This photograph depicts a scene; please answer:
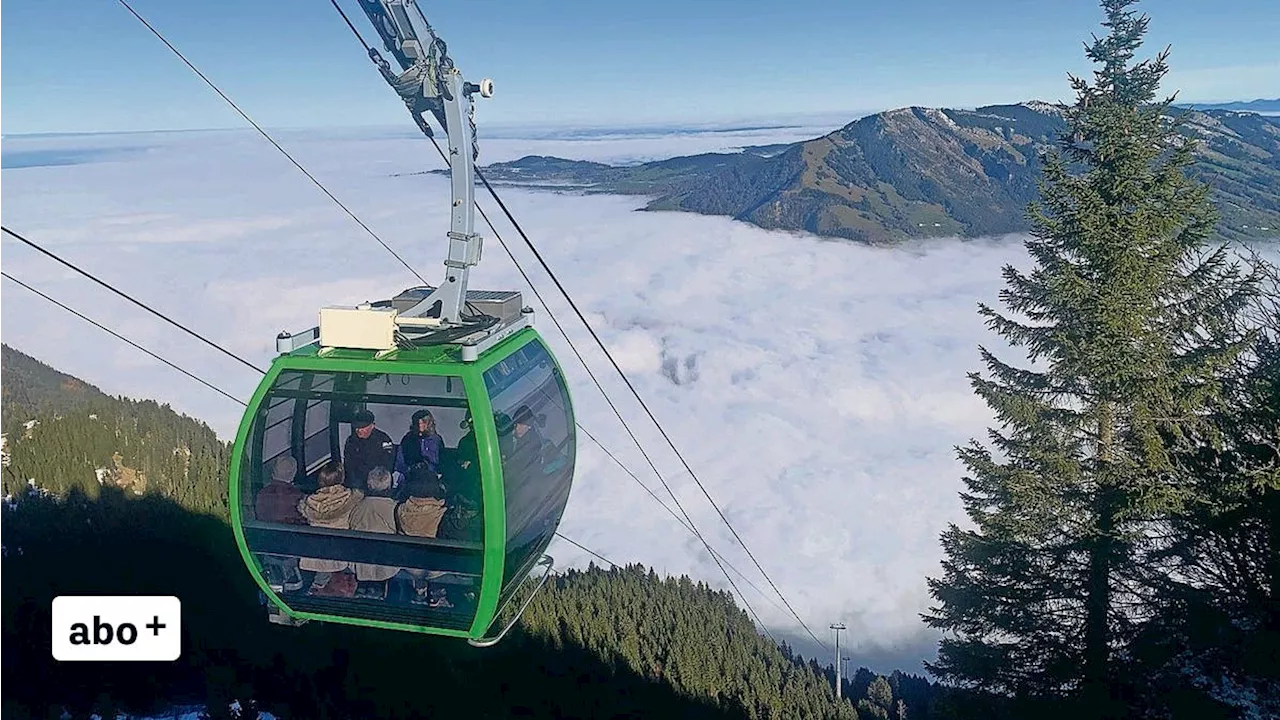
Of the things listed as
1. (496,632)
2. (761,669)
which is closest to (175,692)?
(761,669)

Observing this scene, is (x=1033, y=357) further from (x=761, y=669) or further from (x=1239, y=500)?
(x=761, y=669)

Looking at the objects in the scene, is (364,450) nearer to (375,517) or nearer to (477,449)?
(375,517)

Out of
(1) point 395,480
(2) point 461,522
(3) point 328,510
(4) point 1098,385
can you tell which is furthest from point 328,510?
(4) point 1098,385

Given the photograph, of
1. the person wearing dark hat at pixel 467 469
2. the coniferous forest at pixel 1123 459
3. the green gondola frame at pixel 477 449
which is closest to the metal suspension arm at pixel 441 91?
the green gondola frame at pixel 477 449

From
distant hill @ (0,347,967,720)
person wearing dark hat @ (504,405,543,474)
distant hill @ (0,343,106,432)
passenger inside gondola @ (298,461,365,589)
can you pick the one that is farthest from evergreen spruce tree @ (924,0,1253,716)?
distant hill @ (0,343,106,432)

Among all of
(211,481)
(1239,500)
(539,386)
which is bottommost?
(211,481)

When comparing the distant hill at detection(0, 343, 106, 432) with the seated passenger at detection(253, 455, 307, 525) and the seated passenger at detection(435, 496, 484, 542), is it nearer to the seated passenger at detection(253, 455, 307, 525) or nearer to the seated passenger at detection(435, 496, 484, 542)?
the seated passenger at detection(253, 455, 307, 525)
